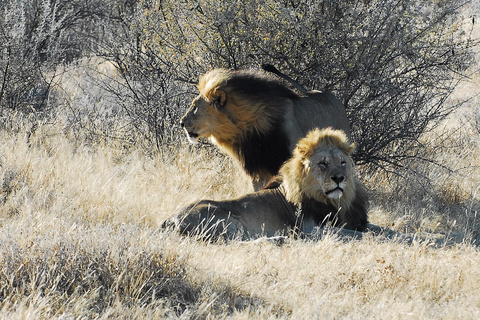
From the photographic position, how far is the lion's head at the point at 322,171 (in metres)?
6.00

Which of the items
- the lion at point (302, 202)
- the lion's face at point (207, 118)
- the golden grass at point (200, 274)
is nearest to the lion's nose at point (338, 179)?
the lion at point (302, 202)

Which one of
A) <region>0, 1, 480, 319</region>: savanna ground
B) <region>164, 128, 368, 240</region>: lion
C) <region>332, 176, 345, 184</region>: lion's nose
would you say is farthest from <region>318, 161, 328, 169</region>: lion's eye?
<region>0, 1, 480, 319</region>: savanna ground

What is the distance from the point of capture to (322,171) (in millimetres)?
6020

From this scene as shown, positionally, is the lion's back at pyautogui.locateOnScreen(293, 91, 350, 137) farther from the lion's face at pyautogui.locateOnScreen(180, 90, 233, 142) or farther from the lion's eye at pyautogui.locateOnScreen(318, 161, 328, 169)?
the lion's eye at pyautogui.locateOnScreen(318, 161, 328, 169)

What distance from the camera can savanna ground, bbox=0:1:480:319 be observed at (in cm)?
398

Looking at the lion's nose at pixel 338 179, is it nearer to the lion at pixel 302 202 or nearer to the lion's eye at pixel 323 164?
the lion at pixel 302 202

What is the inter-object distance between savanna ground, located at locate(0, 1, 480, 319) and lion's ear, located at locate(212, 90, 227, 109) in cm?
101

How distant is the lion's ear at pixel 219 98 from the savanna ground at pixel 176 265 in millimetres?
1012

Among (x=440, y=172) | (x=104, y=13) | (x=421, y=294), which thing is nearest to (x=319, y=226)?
(x=421, y=294)

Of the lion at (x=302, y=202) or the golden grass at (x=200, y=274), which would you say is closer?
the golden grass at (x=200, y=274)

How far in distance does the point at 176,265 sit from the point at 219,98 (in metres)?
2.66

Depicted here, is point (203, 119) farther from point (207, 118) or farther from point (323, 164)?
point (323, 164)

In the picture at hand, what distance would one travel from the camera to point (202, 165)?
8.32 metres

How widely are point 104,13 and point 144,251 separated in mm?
13316
